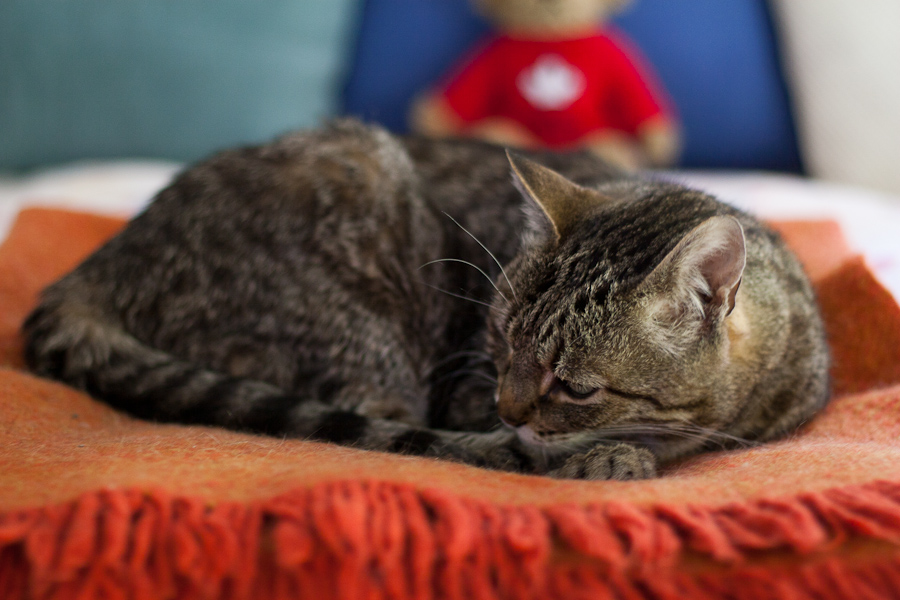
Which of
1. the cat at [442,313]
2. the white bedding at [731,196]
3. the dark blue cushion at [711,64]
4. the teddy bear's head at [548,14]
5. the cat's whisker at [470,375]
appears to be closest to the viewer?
the cat at [442,313]

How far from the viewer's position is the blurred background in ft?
9.07

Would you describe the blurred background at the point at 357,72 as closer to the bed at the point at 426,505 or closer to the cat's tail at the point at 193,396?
the bed at the point at 426,505

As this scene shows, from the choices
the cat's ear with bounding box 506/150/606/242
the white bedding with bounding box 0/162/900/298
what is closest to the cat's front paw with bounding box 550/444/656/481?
the cat's ear with bounding box 506/150/606/242

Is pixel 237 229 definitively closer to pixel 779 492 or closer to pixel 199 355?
pixel 199 355

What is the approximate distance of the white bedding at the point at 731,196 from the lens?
220cm

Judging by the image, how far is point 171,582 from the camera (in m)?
0.72

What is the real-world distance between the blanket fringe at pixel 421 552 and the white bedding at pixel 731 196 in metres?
1.55

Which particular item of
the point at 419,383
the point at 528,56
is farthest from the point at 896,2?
the point at 419,383

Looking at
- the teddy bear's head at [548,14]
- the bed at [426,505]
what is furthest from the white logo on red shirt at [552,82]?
the bed at [426,505]

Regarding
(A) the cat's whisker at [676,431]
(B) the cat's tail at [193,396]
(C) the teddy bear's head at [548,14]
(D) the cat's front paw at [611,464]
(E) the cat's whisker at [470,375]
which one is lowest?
(B) the cat's tail at [193,396]

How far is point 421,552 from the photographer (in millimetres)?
715

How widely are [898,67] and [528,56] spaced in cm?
152

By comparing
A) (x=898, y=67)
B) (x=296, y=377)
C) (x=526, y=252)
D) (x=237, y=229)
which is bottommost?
(x=296, y=377)

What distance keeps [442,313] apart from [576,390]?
0.52 m
